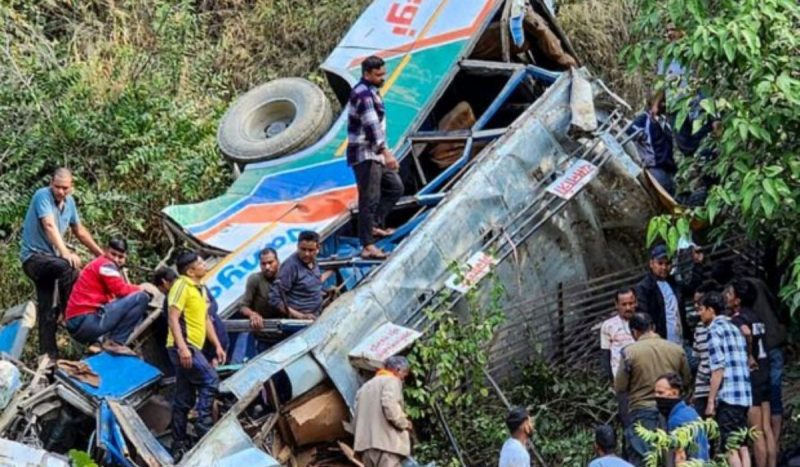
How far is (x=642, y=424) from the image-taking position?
8.56 meters

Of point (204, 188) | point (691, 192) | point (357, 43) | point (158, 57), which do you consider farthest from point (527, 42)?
point (158, 57)

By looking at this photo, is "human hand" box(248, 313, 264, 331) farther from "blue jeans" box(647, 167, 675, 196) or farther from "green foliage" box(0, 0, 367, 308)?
"blue jeans" box(647, 167, 675, 196)

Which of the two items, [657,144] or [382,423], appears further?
[657,144]

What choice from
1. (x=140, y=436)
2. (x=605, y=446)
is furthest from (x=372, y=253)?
(x=605, y=446)

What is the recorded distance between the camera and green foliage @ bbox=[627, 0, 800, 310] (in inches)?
350

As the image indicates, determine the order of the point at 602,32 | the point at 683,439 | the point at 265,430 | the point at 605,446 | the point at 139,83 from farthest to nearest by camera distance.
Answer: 1. the point at 602,32
2. the point at 139,83
3. the point at 265,430
4. the point at 605,446
5. the point at 683,439

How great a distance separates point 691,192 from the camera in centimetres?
1087

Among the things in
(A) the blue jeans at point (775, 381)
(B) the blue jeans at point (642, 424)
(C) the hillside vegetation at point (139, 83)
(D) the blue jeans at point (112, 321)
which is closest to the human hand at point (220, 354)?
(D) the blue jeans at point (112, 321)

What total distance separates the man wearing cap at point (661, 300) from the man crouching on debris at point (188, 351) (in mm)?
2929

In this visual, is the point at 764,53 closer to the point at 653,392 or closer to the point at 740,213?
the point at 740,213

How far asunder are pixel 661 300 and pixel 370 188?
2202 mm

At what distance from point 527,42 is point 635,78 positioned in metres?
2.43

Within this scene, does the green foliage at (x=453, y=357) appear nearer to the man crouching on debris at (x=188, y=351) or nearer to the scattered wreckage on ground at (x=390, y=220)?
the scattered wreckage on ground at (x=390, y=220)

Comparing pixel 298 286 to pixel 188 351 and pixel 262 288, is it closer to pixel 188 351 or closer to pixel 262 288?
pixel 262 288
